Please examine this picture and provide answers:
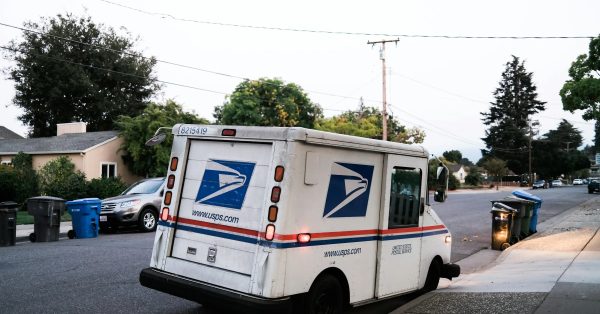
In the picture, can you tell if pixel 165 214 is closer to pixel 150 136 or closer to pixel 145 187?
pixel 145 187

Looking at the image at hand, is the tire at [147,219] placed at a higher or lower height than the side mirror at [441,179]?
lower

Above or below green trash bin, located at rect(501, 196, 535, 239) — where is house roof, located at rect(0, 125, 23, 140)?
above

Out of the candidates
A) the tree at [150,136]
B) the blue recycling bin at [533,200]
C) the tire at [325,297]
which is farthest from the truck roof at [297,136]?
the tree at [150,136]

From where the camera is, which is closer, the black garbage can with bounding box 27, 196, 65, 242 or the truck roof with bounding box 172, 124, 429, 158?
the truck roof with bounding box 172, 124, 429, 158

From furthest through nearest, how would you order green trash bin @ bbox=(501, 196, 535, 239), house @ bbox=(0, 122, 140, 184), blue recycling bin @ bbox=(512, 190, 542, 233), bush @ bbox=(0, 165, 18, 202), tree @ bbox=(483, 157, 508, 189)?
1. tree @ bbox=(483, 157, 508, 189)
2. house @ bbox=(0, 122, 140, 184)
3. bush @ bbox=(0, 165, 18, 202)
4. blue recycling bin @ bbox=(512, 190, 542, 233)
5. green trash bin @ bbox=(501, 196, 535, 239)

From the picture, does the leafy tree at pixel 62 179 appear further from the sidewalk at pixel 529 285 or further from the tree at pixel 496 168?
the tree at pixel 496 168

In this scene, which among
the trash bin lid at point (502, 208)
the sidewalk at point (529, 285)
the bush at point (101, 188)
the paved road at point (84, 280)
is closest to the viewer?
the sidewalk at point (529, 285)

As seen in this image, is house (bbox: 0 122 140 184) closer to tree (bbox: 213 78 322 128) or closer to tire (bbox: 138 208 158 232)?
tree (bbox: 213 78 322 128)

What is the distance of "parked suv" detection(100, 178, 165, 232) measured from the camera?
1444 cm

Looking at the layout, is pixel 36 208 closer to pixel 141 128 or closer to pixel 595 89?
pixel 141 128

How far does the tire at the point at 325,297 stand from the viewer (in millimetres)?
5188

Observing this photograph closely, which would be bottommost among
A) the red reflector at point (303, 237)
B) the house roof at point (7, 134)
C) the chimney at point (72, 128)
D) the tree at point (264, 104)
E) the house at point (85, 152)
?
the red reflector at point (303, 237)

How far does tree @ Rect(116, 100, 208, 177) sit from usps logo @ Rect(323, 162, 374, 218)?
23127mm

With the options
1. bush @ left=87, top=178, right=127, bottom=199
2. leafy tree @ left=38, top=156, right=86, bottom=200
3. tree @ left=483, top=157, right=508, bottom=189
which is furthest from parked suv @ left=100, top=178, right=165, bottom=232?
tree @ left=483, top=157, right=508, bottom=189
